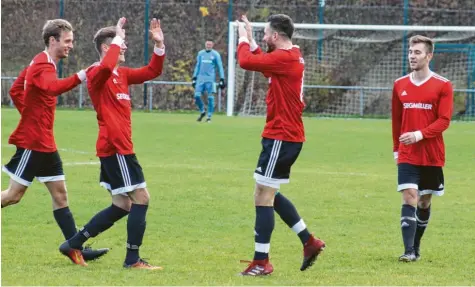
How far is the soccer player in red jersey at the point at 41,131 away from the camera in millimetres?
7824

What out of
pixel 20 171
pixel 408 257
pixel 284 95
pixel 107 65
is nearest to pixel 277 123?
pixel 284 95

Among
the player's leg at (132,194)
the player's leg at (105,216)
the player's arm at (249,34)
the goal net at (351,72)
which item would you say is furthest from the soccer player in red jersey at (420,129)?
the goal net at (351,72)

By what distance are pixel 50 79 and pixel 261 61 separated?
1555 mm

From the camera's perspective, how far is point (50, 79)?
752 centimetres

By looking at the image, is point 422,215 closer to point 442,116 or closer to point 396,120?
point 396,120

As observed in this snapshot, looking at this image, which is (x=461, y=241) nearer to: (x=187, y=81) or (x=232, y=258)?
(x=232, y=258)

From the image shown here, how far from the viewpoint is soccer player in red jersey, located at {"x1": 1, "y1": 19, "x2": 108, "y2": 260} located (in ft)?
25.7

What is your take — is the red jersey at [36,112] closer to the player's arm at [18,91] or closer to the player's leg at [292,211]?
the player's arm at [18,91]

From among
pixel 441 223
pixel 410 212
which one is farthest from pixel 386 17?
pixel 410 212

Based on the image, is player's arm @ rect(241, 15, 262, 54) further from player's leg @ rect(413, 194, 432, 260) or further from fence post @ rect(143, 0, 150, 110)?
fence post @ rect(143, 0, 150, 110)

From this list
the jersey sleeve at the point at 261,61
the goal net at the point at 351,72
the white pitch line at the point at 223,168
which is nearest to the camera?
the jersey sleeve at the point at 261,61

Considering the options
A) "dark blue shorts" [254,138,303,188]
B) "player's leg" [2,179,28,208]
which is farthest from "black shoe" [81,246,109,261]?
"dark blue shorts" [254,138,303,188]

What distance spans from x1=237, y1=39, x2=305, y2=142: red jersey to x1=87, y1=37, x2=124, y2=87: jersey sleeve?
89cm

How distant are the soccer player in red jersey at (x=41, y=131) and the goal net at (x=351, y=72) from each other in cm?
2000
